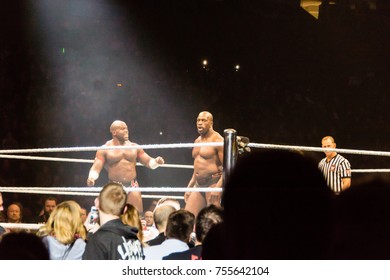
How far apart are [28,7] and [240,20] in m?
3.00

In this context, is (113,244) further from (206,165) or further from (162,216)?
(206,165)

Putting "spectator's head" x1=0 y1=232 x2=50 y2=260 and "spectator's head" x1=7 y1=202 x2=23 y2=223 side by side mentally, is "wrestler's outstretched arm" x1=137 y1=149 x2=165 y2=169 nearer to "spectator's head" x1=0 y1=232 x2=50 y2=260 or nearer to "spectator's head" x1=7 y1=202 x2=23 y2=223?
"spectator's head" x1=7 y1=202 x2=23 y2=223

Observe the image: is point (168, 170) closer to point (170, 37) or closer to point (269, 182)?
point (170, 37)

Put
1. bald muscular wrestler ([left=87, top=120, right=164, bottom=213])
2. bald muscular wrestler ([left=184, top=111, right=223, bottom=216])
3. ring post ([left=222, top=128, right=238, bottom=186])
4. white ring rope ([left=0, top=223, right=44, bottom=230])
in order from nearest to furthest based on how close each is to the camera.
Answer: ring post ([left=222, top=128, right=238, bottom=186]) < white ring rope ([left=0, top=223, right=44, bottom=230]) < bald muscular wrestler ([left=184, top=111, right=223, bottom=216]) < bald muscular wrestler ([left=87, top=120, right=164, bottom=213])

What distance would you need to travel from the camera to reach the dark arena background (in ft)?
24.9

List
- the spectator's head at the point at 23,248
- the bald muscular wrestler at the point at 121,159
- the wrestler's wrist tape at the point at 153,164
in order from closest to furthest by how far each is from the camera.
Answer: the spectator's head at the point at 23,248, the wrestler's wrist tape at the point at 153,164, the bald muscular wrestler at the point at 121,159

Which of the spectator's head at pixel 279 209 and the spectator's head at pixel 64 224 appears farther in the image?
the spectator's head at pixel 64 224

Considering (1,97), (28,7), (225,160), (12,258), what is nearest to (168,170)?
(1,97)

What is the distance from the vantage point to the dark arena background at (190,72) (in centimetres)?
759

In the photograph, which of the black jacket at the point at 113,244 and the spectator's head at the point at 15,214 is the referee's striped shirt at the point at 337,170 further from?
the black jacket at the point at 113,244

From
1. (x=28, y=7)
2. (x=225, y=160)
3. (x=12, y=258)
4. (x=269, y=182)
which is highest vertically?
(x=28, y=7)

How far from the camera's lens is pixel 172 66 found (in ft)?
28.4

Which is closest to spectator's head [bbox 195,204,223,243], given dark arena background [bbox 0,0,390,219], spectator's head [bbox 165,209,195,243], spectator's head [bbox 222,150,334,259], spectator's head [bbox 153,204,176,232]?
spectator's head [bbox 165,209,195,243]

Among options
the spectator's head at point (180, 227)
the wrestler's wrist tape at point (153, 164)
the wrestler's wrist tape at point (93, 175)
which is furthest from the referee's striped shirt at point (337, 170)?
the spectator's head at point (180, 227)
